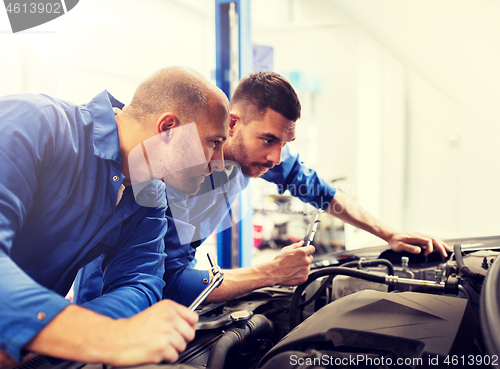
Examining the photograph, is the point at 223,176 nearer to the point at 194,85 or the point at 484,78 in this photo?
the point at 194,85

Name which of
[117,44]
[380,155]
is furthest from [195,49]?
[380,155]

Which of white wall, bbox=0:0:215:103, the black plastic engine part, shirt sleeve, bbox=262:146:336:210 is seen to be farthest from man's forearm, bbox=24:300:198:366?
white wall, bbox=0:0:215:103

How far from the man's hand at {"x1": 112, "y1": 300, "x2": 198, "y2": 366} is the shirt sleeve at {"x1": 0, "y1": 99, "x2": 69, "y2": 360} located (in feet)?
0.38

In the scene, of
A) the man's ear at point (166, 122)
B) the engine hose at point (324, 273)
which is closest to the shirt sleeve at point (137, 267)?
the man's ear at point (166, 122)

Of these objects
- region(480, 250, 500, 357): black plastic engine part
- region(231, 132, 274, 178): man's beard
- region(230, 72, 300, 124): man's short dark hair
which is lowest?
region(480, 250, 500, 357): black plastic engine part

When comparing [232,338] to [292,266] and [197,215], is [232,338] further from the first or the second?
[197,215]

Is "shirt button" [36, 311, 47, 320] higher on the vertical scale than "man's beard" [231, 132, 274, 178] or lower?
lower

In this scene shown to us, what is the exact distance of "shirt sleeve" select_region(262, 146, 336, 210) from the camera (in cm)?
168

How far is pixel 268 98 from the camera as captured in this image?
1.45m

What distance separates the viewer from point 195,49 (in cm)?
336

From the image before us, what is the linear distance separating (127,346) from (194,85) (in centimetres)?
68

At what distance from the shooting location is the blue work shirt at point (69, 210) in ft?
2.06

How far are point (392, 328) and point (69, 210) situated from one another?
0.80 meters

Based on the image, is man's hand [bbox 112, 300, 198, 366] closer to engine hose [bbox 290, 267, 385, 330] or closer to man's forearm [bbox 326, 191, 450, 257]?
engine hose [bbox 290, 267, 385, 330]
